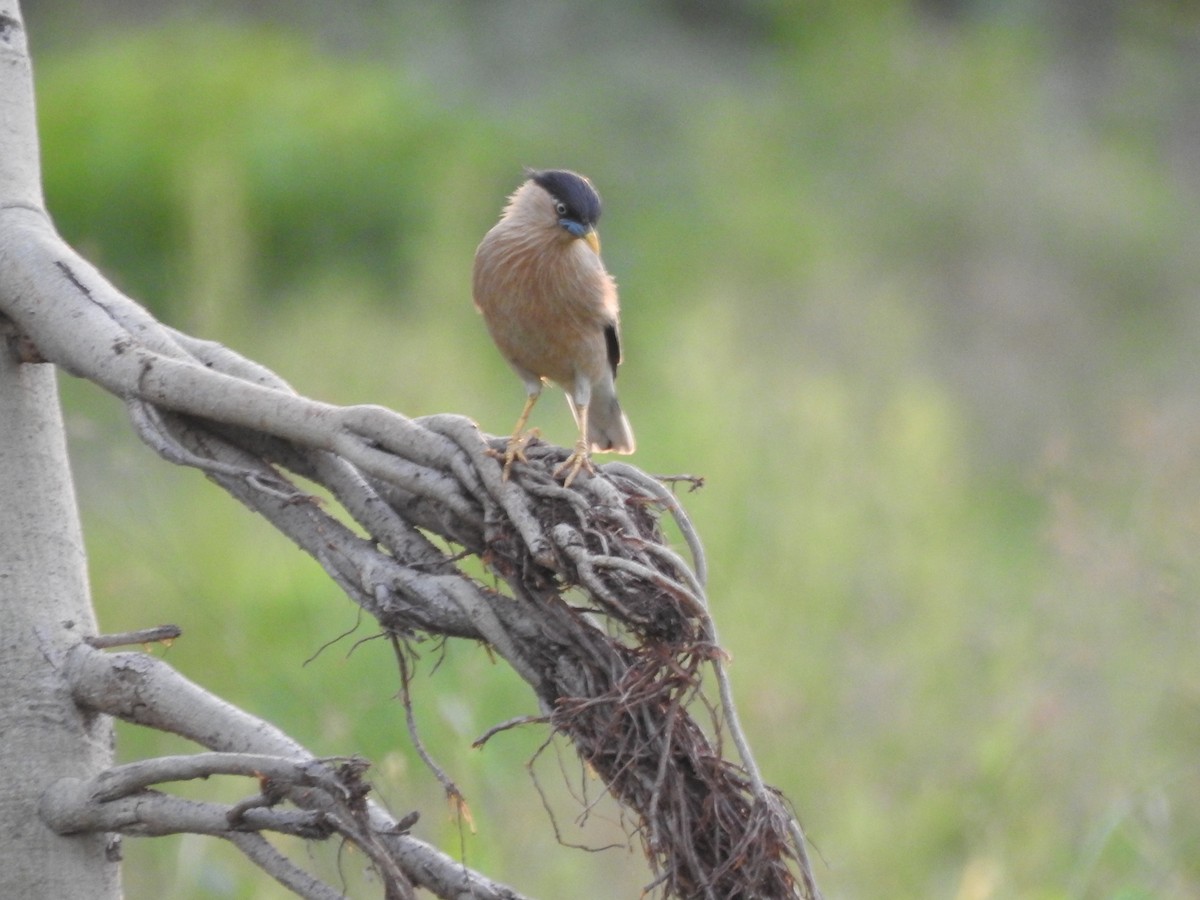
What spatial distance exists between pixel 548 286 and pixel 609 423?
723 millimetres

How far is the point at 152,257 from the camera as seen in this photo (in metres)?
8.42

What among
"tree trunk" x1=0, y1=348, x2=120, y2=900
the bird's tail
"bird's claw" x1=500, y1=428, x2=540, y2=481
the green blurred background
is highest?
"bird's claw" x1=500, y1=428, x2=540, y2=481

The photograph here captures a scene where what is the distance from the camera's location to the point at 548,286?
9.61ft

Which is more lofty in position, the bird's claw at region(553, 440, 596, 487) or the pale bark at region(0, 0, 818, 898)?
the bird's claw at region(553, 440, 596, 487)

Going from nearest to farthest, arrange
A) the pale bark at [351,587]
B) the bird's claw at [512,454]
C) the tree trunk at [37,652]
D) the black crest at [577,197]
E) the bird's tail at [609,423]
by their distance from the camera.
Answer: the pale bark at [351,587], the bird's claw at [512,454], the tree trunk at [37,652], the black crest at [577,197], the bird's tail at [609,423]

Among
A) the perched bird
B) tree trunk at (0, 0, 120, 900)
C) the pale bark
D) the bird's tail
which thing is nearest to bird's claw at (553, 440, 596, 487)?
the pale bark

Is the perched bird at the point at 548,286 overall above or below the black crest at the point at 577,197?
below

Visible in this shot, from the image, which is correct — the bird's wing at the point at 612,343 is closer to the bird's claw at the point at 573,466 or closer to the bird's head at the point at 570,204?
the bird's head at the point at 570,204

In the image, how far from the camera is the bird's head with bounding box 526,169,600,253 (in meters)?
2.81

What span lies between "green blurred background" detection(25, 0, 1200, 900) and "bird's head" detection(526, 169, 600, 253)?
0.92 m

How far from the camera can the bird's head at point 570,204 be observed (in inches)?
110

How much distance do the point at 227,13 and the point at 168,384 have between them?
413 inches

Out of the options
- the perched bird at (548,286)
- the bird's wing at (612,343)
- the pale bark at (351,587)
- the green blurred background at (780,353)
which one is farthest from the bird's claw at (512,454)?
the bird's wing at (612,343)

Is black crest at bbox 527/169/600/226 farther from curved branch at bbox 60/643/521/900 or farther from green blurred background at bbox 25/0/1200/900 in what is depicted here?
curved branch at bbox 60/643/521/900
